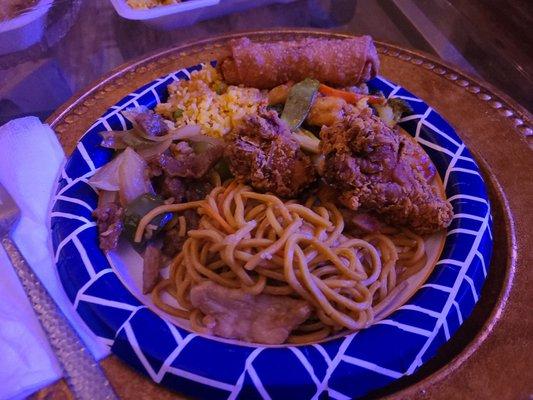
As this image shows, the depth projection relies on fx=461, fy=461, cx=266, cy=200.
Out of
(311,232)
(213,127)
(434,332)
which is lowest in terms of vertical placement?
(434,332)

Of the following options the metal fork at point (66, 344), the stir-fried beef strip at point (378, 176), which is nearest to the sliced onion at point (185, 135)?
the stir-fried beef strip at point (378, 176)

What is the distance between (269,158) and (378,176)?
1.70 feet

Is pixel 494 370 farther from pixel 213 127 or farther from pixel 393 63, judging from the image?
pixel 393 63

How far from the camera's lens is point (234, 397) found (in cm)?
172

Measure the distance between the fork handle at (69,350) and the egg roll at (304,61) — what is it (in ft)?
5.55

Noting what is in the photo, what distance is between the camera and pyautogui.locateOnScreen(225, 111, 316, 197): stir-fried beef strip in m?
2.22

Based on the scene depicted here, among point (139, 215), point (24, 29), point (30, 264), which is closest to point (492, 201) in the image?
point (139, 215)

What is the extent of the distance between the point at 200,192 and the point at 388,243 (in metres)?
1.01

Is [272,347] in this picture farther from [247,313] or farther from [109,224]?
[109,224]

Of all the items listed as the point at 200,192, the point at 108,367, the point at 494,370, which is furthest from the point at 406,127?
the point at 108,367

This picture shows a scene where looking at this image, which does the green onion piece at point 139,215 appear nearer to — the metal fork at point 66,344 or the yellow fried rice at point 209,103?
the metal fork at point 66,344

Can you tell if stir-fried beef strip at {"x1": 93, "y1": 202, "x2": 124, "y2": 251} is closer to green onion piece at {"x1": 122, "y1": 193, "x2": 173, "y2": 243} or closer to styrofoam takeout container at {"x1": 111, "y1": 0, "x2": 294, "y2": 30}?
green onion piece at {"x1": 122, "y1": 193, "x2": 173, "y2": 243}

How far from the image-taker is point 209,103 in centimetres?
275

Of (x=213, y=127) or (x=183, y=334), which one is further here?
(x=213, y=127)
